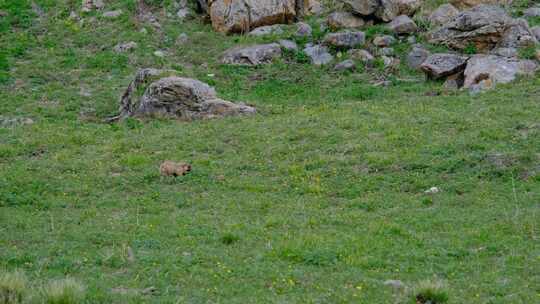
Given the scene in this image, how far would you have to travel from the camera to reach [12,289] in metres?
7.84

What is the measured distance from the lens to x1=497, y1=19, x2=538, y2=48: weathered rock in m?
22.5

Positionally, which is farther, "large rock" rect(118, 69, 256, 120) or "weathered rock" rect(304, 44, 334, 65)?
"weathered rock" rect(304, 44, 334, 65)

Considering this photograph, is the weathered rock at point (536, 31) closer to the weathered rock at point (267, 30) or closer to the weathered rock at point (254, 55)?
the weathered rock at point (254, 55)

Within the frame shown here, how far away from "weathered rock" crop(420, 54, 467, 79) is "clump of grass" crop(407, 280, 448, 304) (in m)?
14.4

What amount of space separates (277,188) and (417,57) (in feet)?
36.1

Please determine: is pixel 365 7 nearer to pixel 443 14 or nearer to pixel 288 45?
pixel 443 14

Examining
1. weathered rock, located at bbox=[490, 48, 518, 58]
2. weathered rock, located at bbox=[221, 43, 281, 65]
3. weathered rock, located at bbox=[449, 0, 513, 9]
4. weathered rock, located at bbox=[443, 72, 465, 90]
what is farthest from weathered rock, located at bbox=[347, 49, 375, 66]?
weathered rock, located at bbox=[449, 0, 513, 9]

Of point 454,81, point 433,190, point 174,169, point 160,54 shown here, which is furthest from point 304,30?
point 433,190

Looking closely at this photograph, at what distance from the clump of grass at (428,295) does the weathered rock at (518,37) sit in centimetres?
1592

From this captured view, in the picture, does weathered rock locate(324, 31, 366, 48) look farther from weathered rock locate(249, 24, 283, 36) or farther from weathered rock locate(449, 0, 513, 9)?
weathered rock locate(449, 0, 513, 9)

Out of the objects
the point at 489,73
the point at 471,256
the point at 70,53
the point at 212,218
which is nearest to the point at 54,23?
the point at 70,53

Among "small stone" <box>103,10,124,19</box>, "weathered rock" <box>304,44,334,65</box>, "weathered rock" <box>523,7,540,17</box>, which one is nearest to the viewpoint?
"weathered rock" <box>304,44,334,65</box>

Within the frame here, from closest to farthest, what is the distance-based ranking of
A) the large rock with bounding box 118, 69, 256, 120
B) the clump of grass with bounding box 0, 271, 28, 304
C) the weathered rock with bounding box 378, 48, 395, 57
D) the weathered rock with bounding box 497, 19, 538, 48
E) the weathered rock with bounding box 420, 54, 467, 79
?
the clump of grass with bounding box 0, 271, 28, 304
the large rock with bounding box 118, 69, 256, 120
the weathered rock with bounding box 420, 54, 467, 79
the weathered rock with bounding box 497, 19, 538, 48
the weathered rock with bounding box 378, 48, 395, 57

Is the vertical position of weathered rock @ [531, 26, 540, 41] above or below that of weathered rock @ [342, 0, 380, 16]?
below
